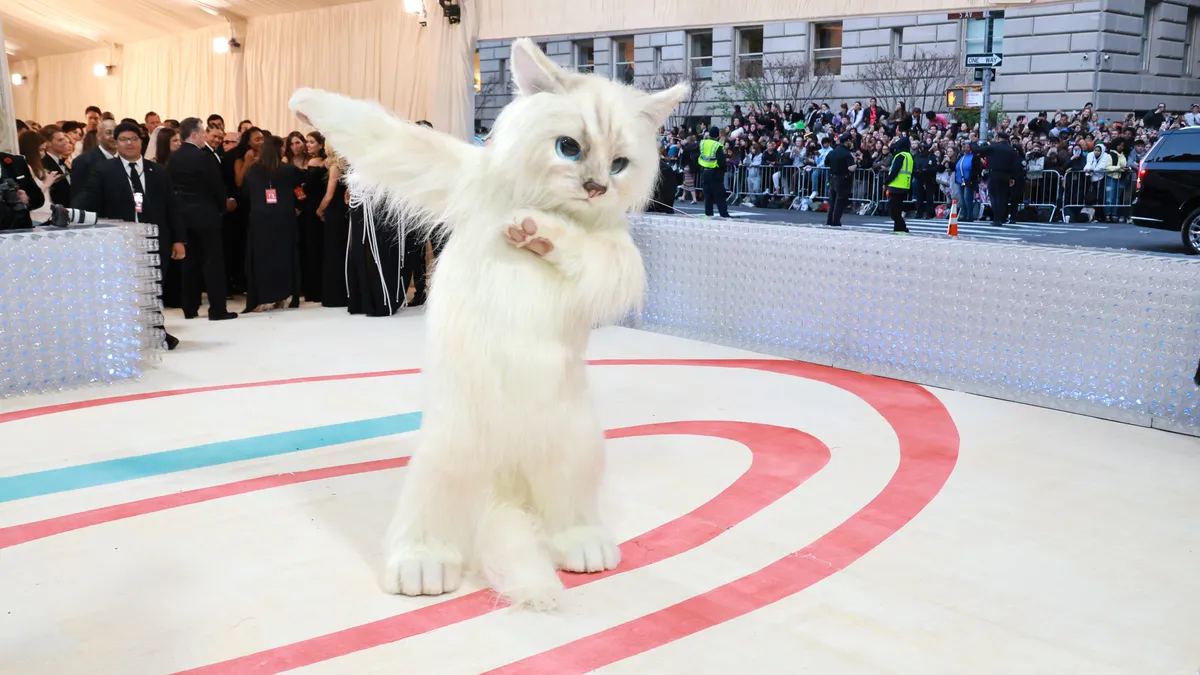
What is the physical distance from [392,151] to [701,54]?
567 cm

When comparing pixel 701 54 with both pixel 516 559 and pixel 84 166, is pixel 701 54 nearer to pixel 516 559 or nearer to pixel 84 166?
pixel 84 166

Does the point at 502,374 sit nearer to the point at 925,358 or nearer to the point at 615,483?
the point at 615,483

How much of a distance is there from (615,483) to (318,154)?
5564mm

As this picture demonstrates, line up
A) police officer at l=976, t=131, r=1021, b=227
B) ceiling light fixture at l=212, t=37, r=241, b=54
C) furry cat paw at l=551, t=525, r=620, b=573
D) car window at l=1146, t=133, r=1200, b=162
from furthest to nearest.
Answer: ceiling light fixture at l=212, t=37, r=241, b=54 < police officer at l=976, t=131, r=1021, b=227 < car window at l=1146, t=133, r=1200, b=162 < furry cat paw at l=551, t=525, r=620, b=573

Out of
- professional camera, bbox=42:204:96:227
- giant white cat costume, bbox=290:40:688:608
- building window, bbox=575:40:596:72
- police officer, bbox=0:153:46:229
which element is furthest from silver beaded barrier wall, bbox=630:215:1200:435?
police officer, bbox=0:153:46:229

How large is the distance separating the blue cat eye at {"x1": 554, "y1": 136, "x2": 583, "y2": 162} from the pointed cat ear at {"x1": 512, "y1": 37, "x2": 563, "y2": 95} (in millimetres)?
178

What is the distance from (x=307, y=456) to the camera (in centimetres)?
401

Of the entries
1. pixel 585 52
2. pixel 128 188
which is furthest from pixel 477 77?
pixel 128 188

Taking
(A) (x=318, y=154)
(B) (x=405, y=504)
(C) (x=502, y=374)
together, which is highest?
(A) (x=318, y=154)

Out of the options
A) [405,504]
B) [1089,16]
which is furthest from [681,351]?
[405,504]

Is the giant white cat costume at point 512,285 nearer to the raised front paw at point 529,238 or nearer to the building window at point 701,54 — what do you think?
the raised front paw at point 529,238

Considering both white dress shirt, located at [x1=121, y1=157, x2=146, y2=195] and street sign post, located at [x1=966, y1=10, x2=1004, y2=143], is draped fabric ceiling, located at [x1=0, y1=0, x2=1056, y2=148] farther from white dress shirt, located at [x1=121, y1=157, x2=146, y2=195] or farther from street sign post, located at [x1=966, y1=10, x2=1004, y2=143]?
white dress shirt, located at [x1=121, y1=157, x2=146, y2=195]

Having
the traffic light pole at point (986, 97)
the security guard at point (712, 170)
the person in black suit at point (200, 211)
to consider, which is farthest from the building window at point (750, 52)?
the person in black suit at point (200, 211)

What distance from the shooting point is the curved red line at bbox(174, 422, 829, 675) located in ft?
7.76
